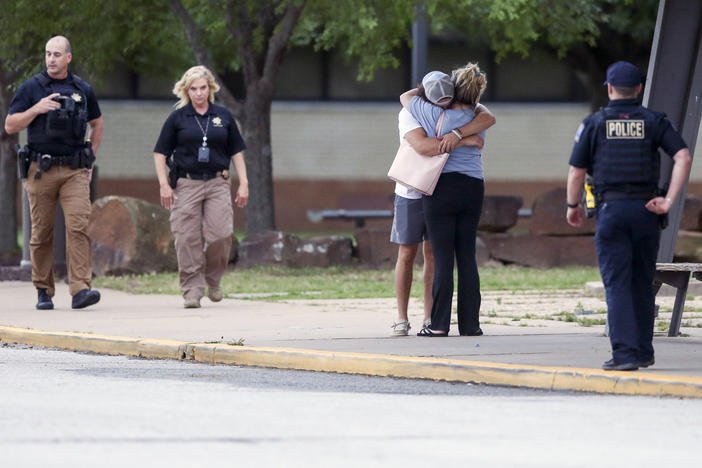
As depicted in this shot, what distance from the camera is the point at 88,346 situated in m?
10.3

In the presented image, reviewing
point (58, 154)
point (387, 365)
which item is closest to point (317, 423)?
point (387, 365)

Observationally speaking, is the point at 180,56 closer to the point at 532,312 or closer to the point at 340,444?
the point at 532,312

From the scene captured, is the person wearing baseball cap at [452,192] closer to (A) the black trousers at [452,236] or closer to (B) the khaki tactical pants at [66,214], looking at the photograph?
(A) the black trousers at [452,236]

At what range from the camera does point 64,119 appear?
12414 mm

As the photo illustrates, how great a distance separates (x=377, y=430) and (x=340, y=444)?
0.41 metres

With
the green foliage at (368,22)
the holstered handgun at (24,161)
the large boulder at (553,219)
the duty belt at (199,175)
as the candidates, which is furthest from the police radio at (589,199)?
the green foliage at (368,22)

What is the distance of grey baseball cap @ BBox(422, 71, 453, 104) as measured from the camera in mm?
10250

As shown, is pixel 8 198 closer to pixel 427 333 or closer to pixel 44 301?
pixel 44 301

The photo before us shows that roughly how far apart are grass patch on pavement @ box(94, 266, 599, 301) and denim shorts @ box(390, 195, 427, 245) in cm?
400

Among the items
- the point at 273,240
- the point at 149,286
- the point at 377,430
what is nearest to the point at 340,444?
the point at 377,430

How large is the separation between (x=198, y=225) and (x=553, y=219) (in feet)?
26.0

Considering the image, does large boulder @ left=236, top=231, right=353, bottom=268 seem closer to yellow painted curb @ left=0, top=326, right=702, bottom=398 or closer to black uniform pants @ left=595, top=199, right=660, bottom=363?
yellow painted curb @ left=0, top=326, right=702, bottom=398

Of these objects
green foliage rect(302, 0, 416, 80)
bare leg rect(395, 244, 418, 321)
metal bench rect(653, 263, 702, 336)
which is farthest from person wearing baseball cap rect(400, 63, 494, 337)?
green foliage rect(302, 0, 416, 80)

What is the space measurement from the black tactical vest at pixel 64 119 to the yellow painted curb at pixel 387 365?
2.17 m
